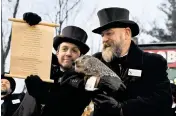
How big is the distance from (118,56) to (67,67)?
504 mm

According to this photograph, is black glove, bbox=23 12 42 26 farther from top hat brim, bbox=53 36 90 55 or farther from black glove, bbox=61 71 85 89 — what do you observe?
top hat brim, bbox=53 36 90 55

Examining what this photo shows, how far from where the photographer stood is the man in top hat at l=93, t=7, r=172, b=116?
2691 mm

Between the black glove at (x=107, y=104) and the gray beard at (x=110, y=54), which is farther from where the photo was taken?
the gray beard at (x=110, y=54)

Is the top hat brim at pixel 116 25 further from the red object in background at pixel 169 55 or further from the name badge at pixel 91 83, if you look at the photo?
the red object in background at pixel 169 55

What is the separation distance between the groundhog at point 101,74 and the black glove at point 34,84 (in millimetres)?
313

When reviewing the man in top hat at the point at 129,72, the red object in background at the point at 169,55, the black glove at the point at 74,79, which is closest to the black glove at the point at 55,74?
the black glove at the point at 74,79

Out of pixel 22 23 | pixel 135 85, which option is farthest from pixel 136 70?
pixel 22 23

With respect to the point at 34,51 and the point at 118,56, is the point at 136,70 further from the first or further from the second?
the point at 34,51

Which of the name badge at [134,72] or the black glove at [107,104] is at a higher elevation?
the name badge at [134,72]

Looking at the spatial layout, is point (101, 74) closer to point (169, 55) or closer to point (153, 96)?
point (153, 96)

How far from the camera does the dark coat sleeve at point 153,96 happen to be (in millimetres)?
2693

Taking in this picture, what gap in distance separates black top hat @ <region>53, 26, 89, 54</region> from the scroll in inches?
19.5

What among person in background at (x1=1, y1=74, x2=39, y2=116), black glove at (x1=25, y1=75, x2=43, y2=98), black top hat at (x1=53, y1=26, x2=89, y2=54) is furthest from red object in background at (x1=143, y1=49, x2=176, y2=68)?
black glove at (x1=25, y1=75, x2=43, y2=98)

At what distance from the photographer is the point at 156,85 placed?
2.77 metres
